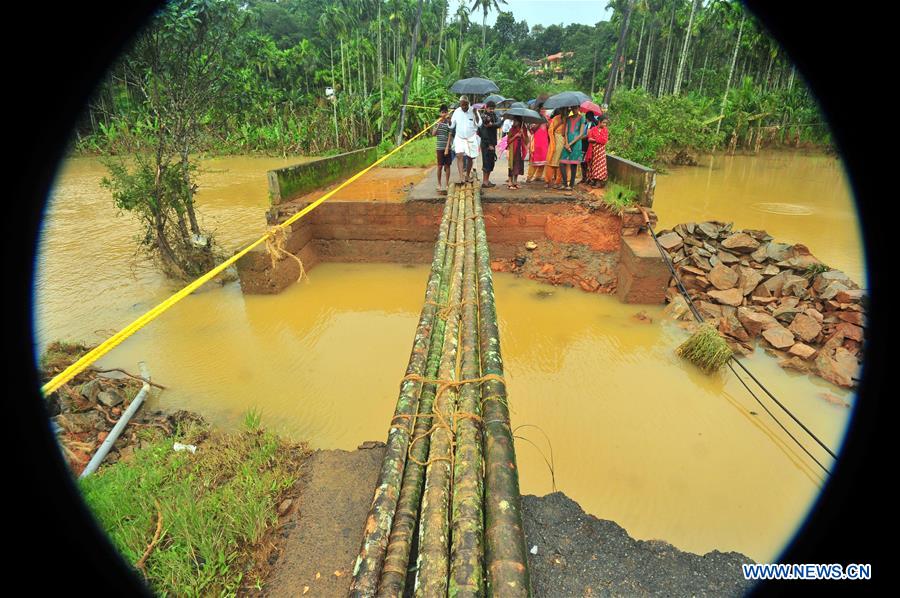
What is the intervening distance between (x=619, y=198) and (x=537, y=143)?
192cm

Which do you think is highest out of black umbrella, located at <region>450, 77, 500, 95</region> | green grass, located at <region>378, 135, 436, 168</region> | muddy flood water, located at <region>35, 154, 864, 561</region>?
black umbrella, located at <region>450, 77, 500, 95</region>

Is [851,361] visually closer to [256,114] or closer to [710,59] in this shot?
[256,114]

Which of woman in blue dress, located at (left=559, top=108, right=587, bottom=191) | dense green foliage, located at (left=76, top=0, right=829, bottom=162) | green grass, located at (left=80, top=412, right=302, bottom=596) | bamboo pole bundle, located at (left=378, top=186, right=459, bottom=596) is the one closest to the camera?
bamboo pole bundle, located at (left=378, top=186, right=459, bottom=596)

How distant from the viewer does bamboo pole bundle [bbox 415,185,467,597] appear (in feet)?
4.66

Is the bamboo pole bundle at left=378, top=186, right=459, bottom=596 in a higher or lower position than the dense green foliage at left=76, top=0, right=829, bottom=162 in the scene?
lower

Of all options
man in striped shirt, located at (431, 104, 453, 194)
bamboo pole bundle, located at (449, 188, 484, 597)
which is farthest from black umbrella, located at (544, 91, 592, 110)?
bamboo pole bundle, located at (449, 188, 484, 597)

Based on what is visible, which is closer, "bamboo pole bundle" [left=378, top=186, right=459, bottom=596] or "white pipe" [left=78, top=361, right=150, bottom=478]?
"bamboo pole bundle" [left=378, top=186, right=459, bottom=596]

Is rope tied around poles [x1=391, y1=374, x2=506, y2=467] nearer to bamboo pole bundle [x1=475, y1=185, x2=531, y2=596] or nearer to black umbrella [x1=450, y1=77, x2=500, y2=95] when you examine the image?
bamboo pole bundle [x1=475, y1=185, x2=531, y2=596]

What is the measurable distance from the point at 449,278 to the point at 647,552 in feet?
8.40

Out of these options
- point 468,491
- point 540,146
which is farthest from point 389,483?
point 540,146

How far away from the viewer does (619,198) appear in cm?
676

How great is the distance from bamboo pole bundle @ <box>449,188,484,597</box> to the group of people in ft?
15.2

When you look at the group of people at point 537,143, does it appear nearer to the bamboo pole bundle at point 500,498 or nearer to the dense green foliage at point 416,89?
the bamboo pole bundle at point 500,498

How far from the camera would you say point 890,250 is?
12.2 feet
